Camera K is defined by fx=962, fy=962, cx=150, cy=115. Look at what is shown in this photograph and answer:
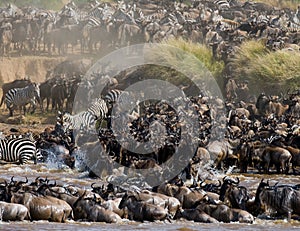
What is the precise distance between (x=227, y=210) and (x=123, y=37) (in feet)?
80.9

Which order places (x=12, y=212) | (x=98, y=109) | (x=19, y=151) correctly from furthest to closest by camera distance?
(x=98, y=109) → (x=19, y=151) → (x=12, y=212)

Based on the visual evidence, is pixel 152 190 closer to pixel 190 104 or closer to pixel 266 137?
pixel 266 137

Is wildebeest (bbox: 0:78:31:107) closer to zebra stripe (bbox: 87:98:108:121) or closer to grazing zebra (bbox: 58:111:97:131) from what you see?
zebra stripe (bbox: 87:98:108:121)

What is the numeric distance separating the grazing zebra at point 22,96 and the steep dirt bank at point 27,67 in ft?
14.9

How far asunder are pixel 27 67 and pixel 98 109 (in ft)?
26.5

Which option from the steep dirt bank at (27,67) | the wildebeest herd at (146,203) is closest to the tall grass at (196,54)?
the steep dirt bank at (27,67)

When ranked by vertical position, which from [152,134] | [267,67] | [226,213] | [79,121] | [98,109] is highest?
[267,67]

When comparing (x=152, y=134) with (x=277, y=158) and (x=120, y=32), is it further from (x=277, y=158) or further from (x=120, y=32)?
(x=120, y=32)

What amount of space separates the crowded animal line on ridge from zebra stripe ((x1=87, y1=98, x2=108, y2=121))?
4 centimetres

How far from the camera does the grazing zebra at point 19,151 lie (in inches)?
939

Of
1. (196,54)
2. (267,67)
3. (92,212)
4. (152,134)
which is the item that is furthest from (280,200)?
(196,54)

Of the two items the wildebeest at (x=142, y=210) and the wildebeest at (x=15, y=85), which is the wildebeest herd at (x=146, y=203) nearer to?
the wildebeest at (x=142, y=210)

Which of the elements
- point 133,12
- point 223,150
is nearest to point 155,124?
point 223,150

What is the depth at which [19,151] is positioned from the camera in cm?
2402
